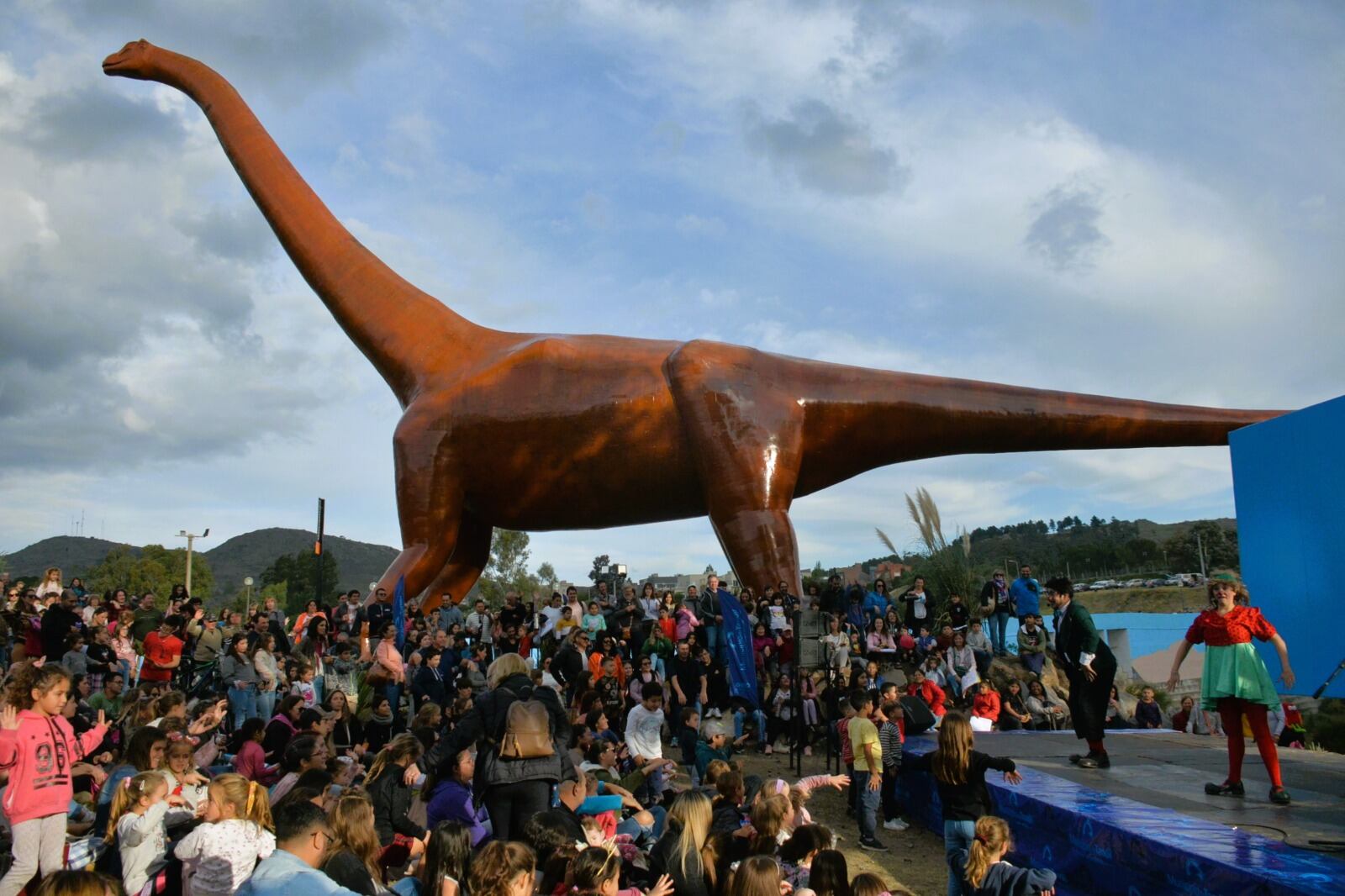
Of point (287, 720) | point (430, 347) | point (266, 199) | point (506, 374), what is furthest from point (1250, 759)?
point (266, 199)

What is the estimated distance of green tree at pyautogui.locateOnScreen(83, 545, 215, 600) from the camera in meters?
55.2

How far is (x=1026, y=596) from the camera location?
13734mm

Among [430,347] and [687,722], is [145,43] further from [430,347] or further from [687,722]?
[687,722]

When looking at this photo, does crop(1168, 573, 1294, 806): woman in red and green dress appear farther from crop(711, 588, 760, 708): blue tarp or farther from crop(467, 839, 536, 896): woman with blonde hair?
crop(711, 588, 760, 708): blue tarp

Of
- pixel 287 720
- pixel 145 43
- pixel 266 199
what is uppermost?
pixel 145 43

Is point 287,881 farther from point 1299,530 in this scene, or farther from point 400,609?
point 400,609

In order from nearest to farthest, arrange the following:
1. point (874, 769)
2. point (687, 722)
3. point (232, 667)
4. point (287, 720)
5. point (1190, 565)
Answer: point (287, 720) < point (874, 769) < point (687, 722) < point (232, 667) < point (1190, 565)

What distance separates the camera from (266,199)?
13773mm

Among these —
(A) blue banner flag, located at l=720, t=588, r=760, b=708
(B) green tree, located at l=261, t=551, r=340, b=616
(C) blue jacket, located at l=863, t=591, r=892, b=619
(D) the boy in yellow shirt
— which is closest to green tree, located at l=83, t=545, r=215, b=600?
(B) green tree, located at l=261, t=551, r=340, b=616

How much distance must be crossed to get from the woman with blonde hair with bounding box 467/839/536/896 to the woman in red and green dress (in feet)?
14.1

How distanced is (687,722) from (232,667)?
4534 millimetres

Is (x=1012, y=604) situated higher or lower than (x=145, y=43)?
lower

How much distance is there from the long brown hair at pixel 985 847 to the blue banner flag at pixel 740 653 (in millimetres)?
5507

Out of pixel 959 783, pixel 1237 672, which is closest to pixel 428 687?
pixel 959 783
